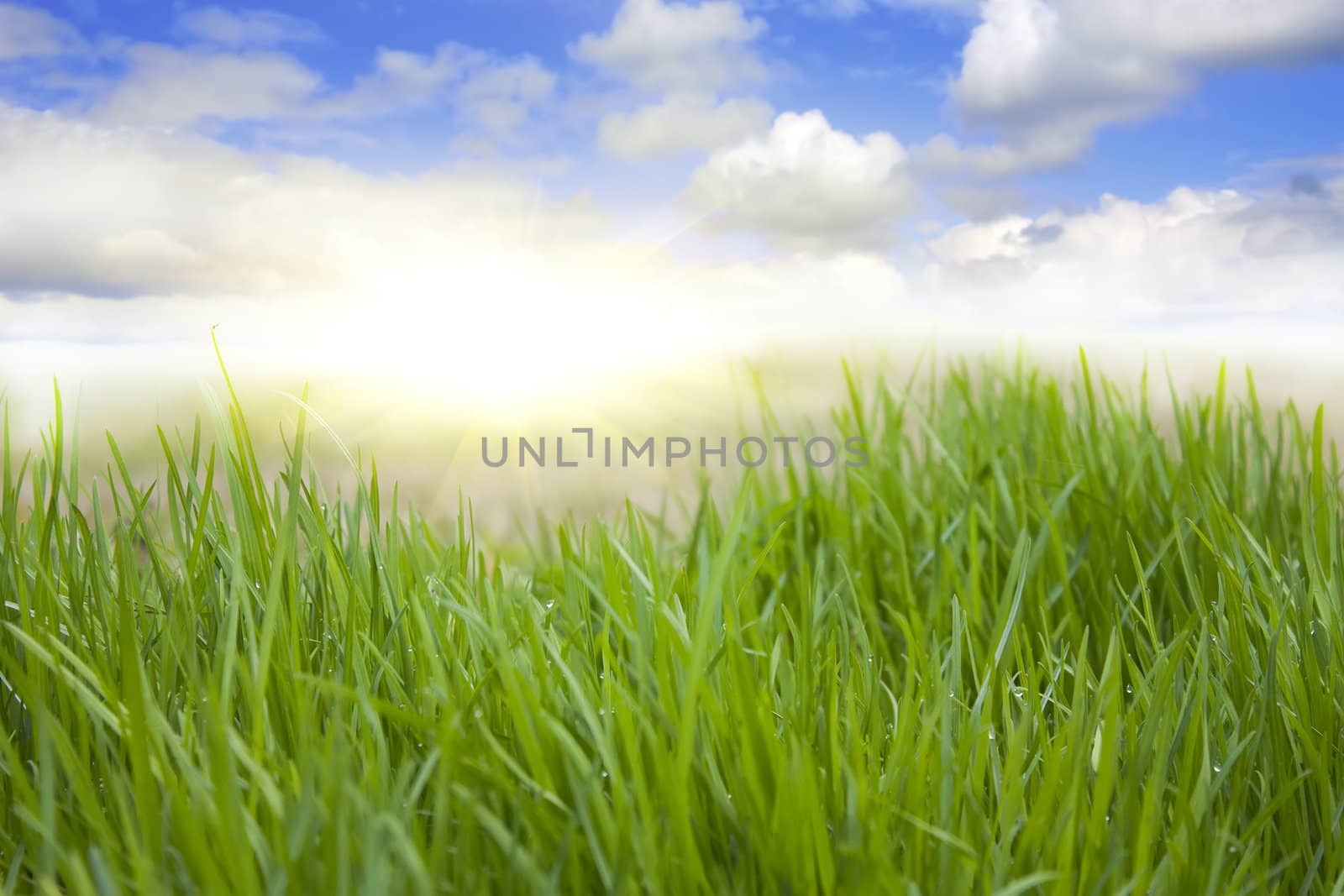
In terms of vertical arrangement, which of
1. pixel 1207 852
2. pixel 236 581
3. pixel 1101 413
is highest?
pixel 1101 413

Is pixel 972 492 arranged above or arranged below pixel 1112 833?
above

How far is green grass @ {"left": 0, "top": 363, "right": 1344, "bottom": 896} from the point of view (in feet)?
2.89

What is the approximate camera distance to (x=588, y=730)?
3.55 ft

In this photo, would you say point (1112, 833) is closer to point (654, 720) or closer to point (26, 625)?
point (654, 720)

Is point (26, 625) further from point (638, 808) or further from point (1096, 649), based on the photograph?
point (1096, 649)

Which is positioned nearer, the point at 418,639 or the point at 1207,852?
the point at 1207,852

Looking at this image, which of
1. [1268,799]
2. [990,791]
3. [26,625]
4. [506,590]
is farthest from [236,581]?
[1268,799]

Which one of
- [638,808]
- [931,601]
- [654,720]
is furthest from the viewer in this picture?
[931,601]

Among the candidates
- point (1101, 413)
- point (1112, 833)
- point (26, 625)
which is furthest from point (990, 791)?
point (1101, 413)

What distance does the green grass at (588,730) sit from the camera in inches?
34.7

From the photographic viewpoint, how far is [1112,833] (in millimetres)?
1014

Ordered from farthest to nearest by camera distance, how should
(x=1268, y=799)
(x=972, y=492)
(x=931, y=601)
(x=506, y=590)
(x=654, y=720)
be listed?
(x=972, y=492) → (x=931, y=601) → (x=506, y=590) → (x=1268, y=799) → (x=654, y=720)

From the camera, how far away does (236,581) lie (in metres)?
1.17

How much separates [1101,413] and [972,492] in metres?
0.89
